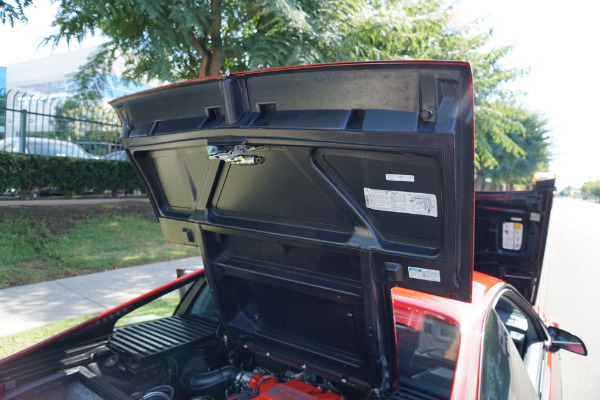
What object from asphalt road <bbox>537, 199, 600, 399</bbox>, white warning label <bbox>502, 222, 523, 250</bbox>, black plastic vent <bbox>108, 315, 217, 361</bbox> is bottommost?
asphalt road <bbox>537, 199, 600, 399</bbox>

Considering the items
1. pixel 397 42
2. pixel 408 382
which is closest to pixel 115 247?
pixel 397 42

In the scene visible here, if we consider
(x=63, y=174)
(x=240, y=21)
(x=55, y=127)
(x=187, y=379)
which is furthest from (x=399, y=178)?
(x=55, y=127)

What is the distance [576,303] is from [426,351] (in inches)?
240

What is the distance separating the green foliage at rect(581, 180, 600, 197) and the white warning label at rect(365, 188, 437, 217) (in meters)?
160

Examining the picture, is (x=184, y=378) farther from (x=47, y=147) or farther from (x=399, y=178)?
(x=47, y=147)

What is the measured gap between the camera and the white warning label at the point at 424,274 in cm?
169

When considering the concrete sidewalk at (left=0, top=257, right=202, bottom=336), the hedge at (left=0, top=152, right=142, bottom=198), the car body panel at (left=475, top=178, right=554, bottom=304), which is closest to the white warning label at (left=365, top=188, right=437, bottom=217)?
the car body panel at (left=475, top=178, right=554, bottom=304)

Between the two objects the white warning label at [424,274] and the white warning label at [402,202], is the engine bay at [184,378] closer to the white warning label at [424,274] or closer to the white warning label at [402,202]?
the white warning label at [424,274]

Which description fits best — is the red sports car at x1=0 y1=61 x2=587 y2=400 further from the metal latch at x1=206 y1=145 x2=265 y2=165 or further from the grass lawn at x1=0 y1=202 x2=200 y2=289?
the grass lawn at x1=0 y1=202 x2=200 y2=289

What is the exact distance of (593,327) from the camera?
5871mm

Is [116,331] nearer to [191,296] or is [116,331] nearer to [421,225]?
[191,296]

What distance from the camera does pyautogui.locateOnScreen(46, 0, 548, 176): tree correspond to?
263 inches

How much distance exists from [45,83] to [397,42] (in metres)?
46.1

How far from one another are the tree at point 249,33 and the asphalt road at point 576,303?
3.88 m
